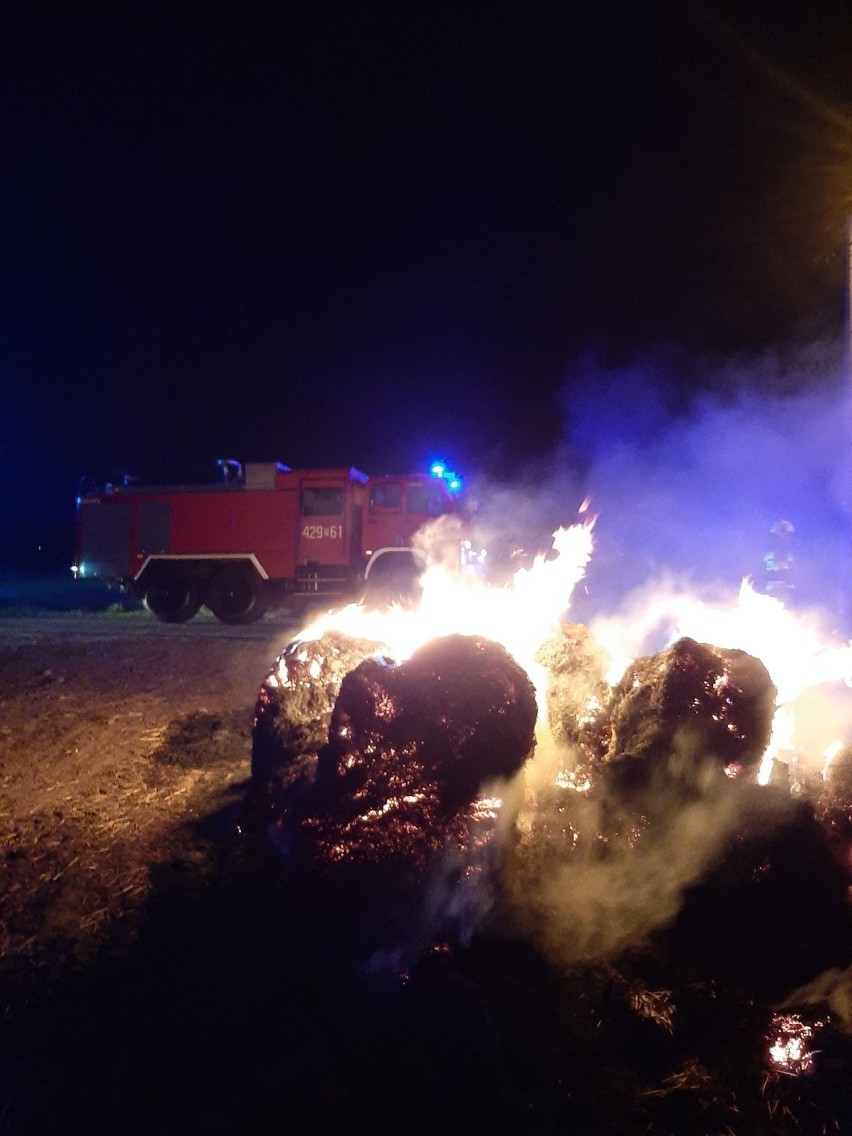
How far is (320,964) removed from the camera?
3480mm

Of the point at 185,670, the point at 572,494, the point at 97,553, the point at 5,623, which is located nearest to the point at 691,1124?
the point at 185,670

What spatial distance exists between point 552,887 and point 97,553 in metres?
16.1

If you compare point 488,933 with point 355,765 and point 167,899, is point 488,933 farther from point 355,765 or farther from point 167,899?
point 167,899

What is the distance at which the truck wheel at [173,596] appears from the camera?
55.2ft

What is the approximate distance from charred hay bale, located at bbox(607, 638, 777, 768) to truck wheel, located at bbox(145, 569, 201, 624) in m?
13.9

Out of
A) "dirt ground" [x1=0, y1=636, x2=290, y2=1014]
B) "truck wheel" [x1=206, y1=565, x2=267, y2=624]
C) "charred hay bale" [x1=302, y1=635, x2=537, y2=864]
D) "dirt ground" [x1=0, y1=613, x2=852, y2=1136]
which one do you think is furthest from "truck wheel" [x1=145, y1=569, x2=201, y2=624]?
"charred hay bale" [x1=302, y1=635, x2=537, y2=864]

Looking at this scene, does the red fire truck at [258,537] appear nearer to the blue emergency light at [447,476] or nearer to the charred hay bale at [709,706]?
the blue emergency light at [447,476]

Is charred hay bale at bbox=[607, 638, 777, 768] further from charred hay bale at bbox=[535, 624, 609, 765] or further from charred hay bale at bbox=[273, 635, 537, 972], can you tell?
charred hay bale at bbox=[273, 635, 537, 972]

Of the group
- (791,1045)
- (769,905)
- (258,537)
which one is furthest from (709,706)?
(258,537)

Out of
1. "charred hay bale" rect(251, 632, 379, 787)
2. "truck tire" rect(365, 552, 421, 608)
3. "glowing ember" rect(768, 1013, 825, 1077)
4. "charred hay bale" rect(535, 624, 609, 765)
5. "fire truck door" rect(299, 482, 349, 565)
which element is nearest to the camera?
"glowing ember" rect(768, 1013, 825, 1077)

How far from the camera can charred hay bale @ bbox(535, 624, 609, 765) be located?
5.32 metres

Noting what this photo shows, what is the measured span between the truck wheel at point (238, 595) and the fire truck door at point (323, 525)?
4.34 ft

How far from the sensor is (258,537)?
16.4m

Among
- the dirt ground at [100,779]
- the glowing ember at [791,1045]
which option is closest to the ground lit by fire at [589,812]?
the glowing ember at [791,1045]
